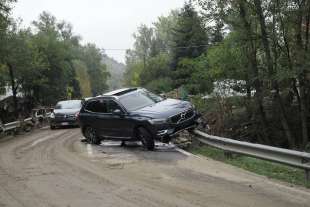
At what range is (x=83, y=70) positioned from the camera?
108875 millimetres

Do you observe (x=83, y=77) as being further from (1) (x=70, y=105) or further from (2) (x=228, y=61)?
(2) (x=228, y=61)

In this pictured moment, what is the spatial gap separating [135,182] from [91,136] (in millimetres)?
8479

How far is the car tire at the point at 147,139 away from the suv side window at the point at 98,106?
2.36 meters

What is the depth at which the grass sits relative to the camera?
33.1 feet

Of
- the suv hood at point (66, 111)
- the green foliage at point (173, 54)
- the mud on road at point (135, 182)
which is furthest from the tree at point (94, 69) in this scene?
the mud on road at point (135, 182)

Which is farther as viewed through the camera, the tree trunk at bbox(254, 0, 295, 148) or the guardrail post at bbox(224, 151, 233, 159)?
Answer: the tree trunk at bbox(254, 0, 295, 148)

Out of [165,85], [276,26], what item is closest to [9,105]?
[165,85]

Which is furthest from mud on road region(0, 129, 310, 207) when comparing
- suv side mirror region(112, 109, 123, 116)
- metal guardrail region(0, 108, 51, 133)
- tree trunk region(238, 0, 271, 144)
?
metal guardrail region(0, 108, 51, 133)

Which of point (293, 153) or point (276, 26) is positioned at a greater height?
point (276, 26)

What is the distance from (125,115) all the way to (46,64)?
116 ft

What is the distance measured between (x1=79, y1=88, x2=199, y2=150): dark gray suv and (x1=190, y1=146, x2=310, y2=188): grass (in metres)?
Result: 1.49

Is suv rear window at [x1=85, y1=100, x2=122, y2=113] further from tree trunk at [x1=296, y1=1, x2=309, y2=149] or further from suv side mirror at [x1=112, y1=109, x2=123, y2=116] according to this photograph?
tree trunk at [x1=296, y1=1, x2=309, y2=149]

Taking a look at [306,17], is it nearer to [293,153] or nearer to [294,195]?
[293,153]

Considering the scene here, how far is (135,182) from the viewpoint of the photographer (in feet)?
33.4
